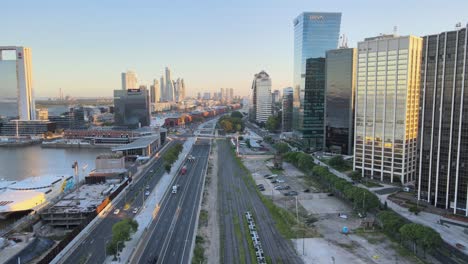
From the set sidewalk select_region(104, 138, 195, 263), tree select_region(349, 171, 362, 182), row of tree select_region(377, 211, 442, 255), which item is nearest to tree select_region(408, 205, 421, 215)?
row of tree select_region(377, 211, 442, 255)

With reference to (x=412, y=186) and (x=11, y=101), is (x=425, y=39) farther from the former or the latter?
(x=11, y=101)

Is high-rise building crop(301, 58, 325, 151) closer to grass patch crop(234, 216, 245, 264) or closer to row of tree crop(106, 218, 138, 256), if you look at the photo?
grass patch crop(234, 216, 245, 264)

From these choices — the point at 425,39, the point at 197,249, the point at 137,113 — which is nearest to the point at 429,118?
the point at 425,39

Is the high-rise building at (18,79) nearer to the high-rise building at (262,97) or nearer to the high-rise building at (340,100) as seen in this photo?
the high-rise building at (262,97)

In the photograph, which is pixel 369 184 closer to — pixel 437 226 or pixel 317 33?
pixel 437 226

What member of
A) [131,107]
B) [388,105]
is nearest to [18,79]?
[131,107]
